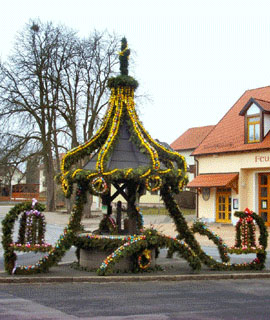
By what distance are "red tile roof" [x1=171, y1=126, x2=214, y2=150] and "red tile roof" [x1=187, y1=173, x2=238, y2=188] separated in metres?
23.8

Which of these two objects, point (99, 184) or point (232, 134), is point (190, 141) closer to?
point (232, 134)

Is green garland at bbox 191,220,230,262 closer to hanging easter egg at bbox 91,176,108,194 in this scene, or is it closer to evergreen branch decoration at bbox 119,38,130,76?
hanging easter egg at bbox 91,176,108,194

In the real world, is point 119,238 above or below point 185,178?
below

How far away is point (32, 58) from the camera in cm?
3644

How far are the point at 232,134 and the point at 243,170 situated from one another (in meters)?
3.02

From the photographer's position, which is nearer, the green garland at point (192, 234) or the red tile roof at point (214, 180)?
the green garland at point (192, 234)

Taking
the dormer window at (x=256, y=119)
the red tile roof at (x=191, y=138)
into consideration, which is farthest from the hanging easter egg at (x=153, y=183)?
the red tile roof at (x=191, y=138)

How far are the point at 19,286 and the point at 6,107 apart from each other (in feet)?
88.8

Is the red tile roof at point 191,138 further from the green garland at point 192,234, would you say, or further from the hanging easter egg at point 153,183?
the hanging easter egg at point 153,183

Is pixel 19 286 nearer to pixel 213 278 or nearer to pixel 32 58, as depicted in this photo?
pixel 213 278

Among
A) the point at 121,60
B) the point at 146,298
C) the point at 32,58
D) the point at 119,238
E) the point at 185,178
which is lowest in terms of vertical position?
the point at 146,298

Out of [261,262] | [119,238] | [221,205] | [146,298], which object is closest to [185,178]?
[119,238]

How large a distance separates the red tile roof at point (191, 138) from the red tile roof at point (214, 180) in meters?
23.8

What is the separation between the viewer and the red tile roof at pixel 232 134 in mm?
29641
